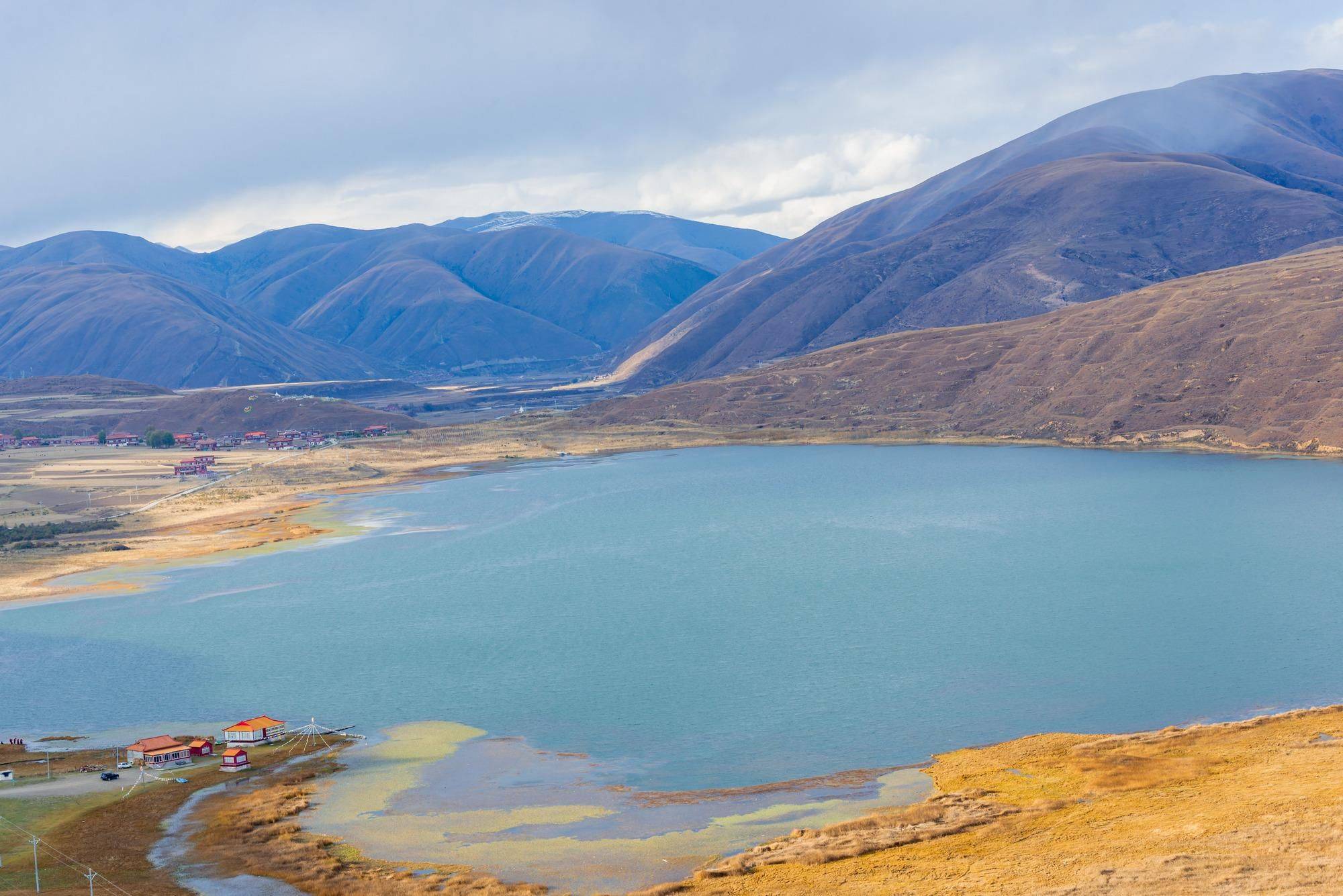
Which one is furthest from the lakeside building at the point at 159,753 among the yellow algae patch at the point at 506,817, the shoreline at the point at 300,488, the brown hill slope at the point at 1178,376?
the brown hill slope at the point at 1178,376

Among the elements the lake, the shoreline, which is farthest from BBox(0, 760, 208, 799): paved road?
the shoreline

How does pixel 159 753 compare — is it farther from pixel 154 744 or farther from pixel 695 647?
pixel 695 647

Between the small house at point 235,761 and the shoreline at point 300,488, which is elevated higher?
the shoreline at point 300,488

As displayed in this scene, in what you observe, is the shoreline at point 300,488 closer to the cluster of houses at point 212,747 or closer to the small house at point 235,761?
the cluster of houses at point 212,747

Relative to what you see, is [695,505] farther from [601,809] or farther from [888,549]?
[601,809]

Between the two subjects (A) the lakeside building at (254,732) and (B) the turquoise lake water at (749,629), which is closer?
(A) the lakeside building at (254,732)

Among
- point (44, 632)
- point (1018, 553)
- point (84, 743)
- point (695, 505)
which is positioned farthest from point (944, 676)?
point (695, 505)

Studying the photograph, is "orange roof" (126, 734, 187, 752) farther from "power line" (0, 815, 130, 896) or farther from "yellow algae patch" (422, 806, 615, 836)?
"yellow algae patch" (422, 806, 615, 836)
